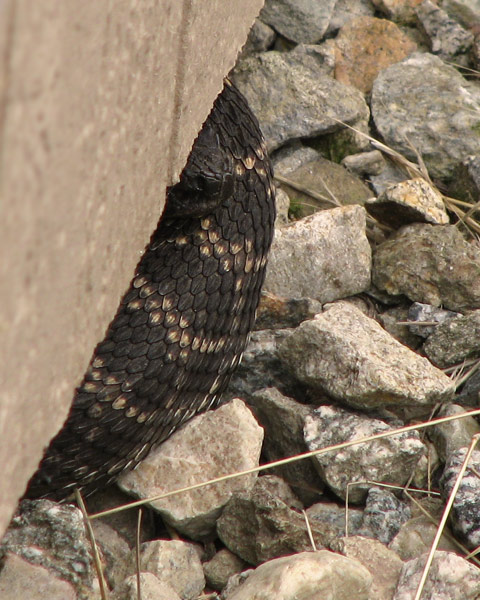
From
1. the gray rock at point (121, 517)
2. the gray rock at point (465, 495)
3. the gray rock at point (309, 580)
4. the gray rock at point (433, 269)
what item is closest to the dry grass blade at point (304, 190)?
the gray rock at point (433, 269)

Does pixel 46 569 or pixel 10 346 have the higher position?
pixel 10 346

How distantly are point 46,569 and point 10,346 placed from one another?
2.92ft

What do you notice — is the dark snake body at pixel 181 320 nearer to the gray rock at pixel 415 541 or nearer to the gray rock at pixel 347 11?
the gray rock at pixel 415 541

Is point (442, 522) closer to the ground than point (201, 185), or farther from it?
closer to the ground

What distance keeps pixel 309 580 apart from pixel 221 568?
43 centimetres

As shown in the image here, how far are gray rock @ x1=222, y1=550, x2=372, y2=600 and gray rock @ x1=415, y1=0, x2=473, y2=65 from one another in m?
2.98

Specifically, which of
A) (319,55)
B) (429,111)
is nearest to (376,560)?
(429,111)

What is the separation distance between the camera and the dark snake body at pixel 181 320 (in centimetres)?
208

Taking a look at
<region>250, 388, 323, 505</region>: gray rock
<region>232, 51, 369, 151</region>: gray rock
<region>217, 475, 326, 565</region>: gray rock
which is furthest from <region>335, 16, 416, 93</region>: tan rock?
<region>217, 475, 326, 565</region>: gray rock

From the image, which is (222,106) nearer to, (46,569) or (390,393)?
(390,393)

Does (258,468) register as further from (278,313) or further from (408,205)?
(408,205)

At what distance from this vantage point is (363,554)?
1956mm

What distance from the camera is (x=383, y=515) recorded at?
2166 millimetres

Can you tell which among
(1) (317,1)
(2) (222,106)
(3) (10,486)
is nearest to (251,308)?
(2) (222,106)
